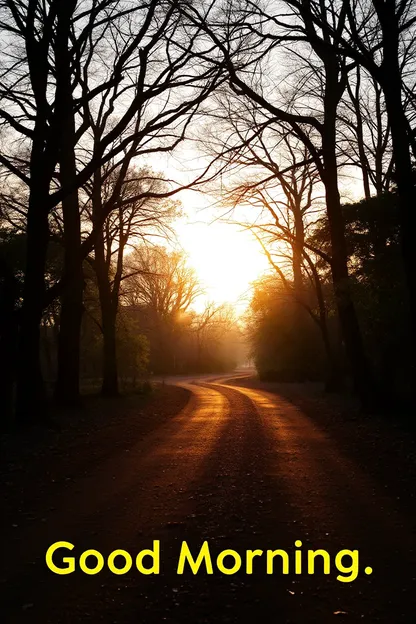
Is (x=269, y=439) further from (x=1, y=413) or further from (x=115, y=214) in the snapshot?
(x=115, y=214)

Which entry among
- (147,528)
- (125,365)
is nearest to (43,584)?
(147,528)

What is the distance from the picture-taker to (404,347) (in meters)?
17.5

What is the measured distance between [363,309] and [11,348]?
10.8 metres

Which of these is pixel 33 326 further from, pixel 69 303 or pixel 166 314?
pixel 166 314

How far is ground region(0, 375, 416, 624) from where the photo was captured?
14.3 feet

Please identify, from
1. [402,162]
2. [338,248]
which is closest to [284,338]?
[338,248]

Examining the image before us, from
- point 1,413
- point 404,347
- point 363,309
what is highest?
point 363,309

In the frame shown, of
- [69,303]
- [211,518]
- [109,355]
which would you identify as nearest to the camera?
[211,518]

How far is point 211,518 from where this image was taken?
6.59 m

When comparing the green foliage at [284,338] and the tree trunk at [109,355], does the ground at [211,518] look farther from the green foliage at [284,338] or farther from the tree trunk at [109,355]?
the green foliage at [284,338]

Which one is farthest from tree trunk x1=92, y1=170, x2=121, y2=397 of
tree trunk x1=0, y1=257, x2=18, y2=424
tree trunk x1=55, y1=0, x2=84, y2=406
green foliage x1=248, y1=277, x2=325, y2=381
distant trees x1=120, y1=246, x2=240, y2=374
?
distant trees x1=120, y1=246, x2=240, y2=374

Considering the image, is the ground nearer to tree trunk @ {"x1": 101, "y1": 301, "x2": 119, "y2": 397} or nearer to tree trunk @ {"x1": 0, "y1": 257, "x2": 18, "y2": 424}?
tree trunk @ {"x1": 0, "y1": 257, "x2": 18, "y2": 424}

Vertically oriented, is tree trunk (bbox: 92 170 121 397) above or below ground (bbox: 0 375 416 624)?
above

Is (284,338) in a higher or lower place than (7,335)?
higher
